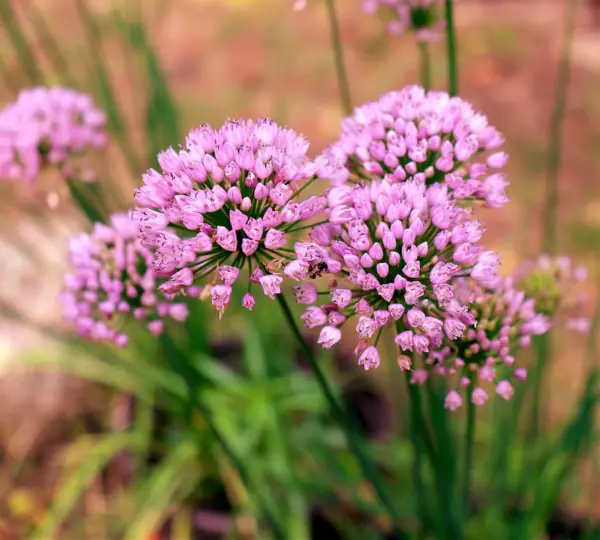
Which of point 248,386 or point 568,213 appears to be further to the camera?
point 568,213

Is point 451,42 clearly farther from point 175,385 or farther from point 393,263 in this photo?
point 175,385

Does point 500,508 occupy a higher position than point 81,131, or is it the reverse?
point 81,131

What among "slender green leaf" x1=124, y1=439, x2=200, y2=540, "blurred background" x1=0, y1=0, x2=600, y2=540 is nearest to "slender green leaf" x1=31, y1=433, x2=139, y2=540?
"blurred background" x1=0, y1=0, x2=600, y2=540

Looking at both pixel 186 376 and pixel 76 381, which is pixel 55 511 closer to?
pixel 76 381

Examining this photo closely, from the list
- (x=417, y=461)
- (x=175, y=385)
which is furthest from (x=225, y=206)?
(x=175, y=385)

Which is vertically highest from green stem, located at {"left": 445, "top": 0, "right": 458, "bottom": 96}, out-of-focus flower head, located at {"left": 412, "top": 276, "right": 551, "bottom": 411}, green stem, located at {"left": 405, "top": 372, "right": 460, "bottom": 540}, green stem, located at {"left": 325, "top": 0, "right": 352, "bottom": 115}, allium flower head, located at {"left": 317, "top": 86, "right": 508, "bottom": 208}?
green stem, located at {"left": 325, "top": 0, "right": 352, "bottom": 115}

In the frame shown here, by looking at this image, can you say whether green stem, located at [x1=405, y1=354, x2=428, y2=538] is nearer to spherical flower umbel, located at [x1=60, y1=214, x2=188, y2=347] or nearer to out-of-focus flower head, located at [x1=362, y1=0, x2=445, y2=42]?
spherical flower umbel, located at [x1=60, y1=214, x2=188, y2=347]

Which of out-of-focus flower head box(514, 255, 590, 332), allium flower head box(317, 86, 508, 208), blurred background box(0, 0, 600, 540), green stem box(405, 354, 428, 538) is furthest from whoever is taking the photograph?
blurred background box(0, 0, 600, 540)

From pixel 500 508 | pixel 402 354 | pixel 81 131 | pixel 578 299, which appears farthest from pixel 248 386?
pixel 402 354
